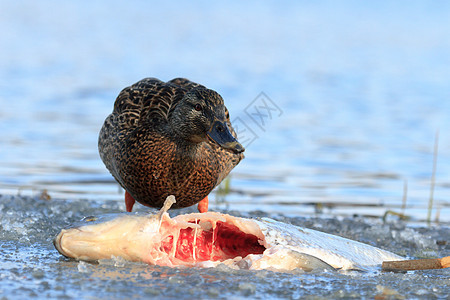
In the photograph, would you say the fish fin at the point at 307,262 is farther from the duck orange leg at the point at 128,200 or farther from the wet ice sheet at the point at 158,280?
the duck orange leg at the point at 128,200

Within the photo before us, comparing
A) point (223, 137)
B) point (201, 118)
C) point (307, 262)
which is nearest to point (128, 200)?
point (201, 118)

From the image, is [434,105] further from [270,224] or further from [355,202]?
[270,224]

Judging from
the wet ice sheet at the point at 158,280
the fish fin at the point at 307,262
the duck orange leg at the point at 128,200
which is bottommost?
the wet ice sheet at the point at 158,280

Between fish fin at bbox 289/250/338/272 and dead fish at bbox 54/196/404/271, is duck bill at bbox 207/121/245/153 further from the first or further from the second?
fish fin at bbox 289/250/338/272

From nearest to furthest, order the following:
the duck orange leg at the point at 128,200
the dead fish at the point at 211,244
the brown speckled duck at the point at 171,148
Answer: the dead fish at the point at 211,244 < the brown speckled duck at the point at 171,148 < the duck orange leg at the point at 128,200

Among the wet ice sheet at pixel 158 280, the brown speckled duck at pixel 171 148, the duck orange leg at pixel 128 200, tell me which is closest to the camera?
the wet ice sheet at pixel 158 280

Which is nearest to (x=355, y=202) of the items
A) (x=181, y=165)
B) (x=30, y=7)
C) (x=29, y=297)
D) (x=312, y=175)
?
(x=312, y=175)

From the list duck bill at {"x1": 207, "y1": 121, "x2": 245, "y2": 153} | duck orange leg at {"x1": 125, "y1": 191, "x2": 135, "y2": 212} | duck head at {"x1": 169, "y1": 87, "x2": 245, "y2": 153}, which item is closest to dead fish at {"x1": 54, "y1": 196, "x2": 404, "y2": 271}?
duck bill at {"x1": 207, "y1": 121, "x2": 245, "y2": 153}

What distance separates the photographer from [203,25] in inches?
966

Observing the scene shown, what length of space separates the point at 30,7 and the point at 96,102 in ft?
55.5

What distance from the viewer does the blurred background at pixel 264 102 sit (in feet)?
24.8

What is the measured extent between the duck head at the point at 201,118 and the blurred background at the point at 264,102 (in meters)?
1.90

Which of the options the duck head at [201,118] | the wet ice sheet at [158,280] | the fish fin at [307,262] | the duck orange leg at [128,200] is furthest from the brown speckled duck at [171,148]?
the fish fin at [307,262]

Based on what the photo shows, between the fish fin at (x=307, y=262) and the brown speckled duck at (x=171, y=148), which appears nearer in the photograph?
the fish fin at (x=307, y=262)
